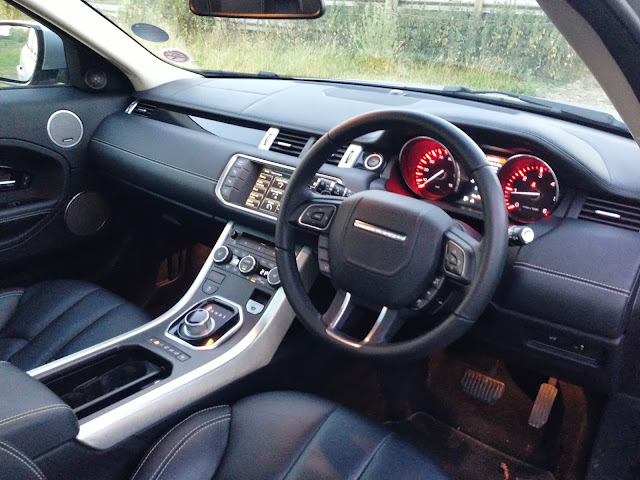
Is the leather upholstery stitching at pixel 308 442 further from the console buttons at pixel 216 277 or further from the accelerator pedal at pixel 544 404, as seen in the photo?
the accelerator pedal at pixel 544 404

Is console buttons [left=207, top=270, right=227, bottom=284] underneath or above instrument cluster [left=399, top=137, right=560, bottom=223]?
underneath

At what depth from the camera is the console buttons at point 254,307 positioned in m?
1.83

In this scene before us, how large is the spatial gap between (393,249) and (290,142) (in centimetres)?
79

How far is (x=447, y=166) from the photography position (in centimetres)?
161

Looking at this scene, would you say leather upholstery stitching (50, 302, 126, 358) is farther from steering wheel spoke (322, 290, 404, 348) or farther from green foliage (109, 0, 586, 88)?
green foliage (109, 0, 586, 88)

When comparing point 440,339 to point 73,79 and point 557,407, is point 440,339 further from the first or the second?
point 73,79

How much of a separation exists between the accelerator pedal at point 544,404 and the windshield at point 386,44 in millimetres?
921

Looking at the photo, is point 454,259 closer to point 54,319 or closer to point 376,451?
point 376,451

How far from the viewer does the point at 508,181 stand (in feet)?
5.25

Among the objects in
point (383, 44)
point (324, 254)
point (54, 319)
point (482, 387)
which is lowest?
point (54, 319)

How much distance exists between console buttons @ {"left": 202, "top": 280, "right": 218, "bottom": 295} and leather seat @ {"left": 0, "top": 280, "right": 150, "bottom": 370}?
228 mm

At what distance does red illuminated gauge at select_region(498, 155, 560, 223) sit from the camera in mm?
1557

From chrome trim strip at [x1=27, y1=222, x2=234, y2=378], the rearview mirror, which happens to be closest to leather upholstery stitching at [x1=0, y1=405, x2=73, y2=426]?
chrome trim strip at [x1=27, y1=222, x2=234, y2=378]

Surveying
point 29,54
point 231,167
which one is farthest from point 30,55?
point 231,167
